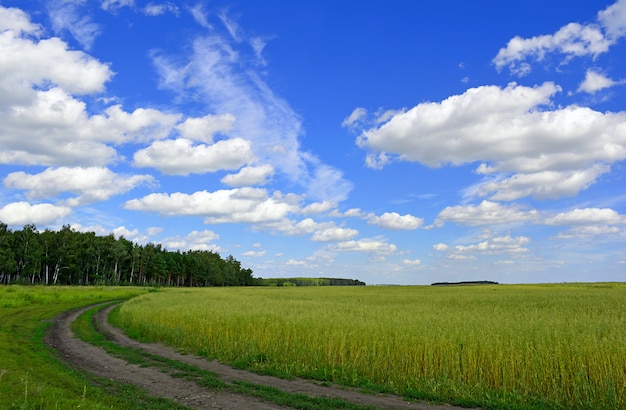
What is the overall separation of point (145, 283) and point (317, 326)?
13536cm

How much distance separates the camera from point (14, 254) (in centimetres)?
10738

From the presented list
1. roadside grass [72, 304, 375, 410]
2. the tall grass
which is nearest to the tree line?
the tall grass

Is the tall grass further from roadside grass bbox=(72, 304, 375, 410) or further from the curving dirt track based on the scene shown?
roadside grass bbox=(72, 304, 375, 410)

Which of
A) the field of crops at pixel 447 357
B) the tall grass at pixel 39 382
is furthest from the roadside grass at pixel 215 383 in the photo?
the tall grass at pixel 39 382

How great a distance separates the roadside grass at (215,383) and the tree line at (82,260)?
99.7 m

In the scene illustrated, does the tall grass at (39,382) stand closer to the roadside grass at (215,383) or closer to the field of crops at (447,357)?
the roadside grass at (215,383)

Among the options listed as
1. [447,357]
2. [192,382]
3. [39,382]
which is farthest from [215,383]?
[447,357]

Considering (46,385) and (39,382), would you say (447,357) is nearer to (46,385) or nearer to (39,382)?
(46,385)

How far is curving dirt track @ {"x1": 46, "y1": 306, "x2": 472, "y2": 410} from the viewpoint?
12070mm

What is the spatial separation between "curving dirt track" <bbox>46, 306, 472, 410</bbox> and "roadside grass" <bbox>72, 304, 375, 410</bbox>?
32 centimetres

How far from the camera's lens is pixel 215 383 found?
14141mm

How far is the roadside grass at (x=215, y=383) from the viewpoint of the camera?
11930mm

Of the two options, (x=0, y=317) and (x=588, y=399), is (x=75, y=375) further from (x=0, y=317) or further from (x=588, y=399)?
(x=0, y=317)

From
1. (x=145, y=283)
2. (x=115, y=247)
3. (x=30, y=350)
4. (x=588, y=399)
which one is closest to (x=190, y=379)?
(x=30, y=350)
